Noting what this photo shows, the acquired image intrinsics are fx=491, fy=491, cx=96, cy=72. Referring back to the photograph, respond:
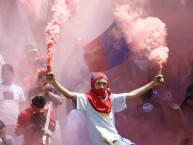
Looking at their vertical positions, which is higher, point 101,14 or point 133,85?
point 101,14

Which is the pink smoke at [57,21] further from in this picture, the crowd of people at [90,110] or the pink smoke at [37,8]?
the pink smoke at [37,8]

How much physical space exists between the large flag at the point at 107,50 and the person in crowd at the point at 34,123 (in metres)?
1.82

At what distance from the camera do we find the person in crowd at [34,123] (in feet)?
18.9

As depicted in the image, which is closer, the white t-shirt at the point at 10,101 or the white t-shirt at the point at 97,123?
the white t-shirt at the point at 97,123

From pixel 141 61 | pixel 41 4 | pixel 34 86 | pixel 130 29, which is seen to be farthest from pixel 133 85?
pixel 41 4

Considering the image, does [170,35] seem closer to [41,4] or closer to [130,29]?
[130,29]

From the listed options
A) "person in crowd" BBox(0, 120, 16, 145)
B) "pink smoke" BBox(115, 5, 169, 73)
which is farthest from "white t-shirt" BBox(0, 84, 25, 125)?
"pink smoke" BBox(115, 5, 169, 73)

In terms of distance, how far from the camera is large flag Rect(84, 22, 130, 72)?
285 inches

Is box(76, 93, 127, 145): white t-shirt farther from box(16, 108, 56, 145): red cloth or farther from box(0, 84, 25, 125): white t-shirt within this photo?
box(0, 84, 25, 125): white t-shirt

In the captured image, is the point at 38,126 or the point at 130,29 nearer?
the point at 38,126

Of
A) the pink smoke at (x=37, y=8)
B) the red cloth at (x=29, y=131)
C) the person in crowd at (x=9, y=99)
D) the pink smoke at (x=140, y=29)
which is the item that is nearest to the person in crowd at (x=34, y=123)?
the red cloth at (x=29, y=131)

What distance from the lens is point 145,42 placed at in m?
6.95

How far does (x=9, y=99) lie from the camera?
6.74 metres

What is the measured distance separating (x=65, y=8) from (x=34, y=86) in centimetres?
113
